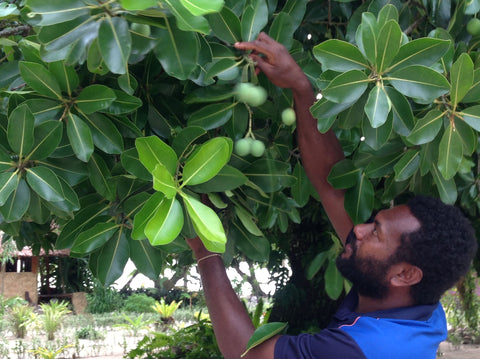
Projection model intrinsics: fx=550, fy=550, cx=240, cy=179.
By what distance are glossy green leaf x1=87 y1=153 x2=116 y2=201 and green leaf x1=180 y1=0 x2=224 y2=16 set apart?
686 mm

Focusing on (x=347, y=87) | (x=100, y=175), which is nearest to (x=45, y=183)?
(x=100, y=175)

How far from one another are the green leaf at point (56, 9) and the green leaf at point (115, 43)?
0.15 ft

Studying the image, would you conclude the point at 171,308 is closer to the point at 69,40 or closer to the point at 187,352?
the point at 187,352

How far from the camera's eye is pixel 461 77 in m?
1.19

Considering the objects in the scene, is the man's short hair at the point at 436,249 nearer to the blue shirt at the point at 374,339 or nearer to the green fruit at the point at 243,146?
the blue shirt at the point at 374,339

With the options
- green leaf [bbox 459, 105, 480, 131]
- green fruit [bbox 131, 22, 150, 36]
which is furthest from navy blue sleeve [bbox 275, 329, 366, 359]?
green fruit [bbox 131, 22, 150, 36]

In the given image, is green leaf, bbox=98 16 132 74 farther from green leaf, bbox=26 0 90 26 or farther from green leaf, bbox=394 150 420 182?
green leaf, bbox=394 150 420 182

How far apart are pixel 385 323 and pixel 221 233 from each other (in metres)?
0.63

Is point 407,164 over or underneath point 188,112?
underneath

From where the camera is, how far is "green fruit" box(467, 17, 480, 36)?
4.78 feet

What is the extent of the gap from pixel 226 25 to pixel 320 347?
785 mm

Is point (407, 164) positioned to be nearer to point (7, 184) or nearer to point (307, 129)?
point (307, 129)

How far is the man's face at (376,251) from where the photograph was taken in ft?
4.83

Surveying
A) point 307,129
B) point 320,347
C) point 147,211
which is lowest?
point 320,347
